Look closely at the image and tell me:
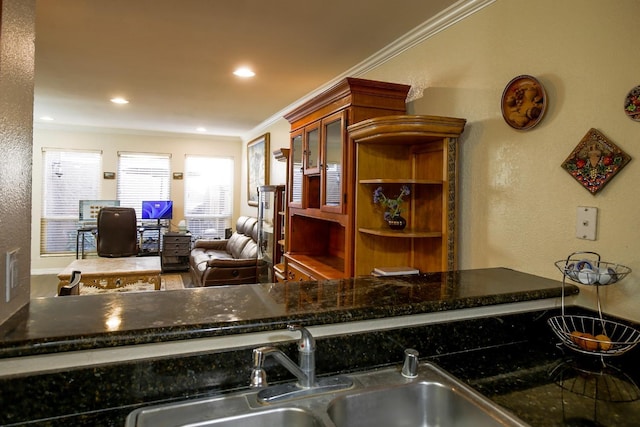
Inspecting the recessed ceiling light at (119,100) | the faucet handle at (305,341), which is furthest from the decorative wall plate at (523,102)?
the recessed ceiling light at (119,100)

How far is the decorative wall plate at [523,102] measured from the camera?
1712mm

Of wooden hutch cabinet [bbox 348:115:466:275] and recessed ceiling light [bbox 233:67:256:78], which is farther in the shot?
recessed ceiling light [bbox 233:67:256:78]

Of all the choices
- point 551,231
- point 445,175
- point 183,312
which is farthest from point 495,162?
point 183,312

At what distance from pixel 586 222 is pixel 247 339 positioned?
4.43 ft

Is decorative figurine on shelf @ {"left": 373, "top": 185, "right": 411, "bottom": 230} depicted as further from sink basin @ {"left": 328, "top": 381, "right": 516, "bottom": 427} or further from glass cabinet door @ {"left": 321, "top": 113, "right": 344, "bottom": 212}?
sink basin @ {"left": 328, "top": 381, "right": 516, "bottom": 427}

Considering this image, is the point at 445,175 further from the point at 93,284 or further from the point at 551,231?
the point at 93,284

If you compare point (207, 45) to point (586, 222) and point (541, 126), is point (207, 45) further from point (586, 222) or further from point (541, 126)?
point (586, 222)

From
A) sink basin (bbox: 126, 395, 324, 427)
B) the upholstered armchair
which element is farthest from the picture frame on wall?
sink basin (bbox: 126, 395, 324, 427)

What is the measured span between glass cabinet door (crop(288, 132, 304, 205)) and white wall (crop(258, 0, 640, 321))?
1129mm

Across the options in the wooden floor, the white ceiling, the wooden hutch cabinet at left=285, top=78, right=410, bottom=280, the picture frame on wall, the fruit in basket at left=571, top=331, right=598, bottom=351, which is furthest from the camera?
the picture frame on wall

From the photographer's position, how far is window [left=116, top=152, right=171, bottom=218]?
6906 millimetres

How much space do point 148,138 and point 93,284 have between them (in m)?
3.79

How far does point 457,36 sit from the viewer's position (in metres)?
2.20

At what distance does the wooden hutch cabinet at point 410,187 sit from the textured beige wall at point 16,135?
1.50 metres
